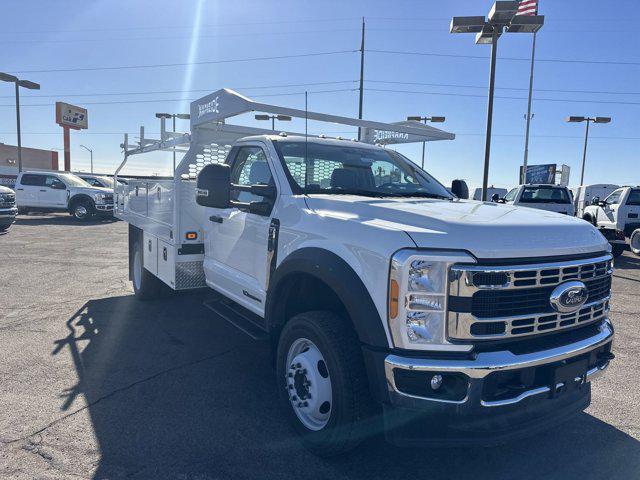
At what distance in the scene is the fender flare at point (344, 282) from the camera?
254 centimetres

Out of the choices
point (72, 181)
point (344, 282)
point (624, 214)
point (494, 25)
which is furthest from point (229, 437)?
point (72, 181)

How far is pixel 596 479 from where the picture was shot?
289cm

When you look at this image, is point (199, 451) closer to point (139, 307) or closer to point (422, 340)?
point (422, 340)

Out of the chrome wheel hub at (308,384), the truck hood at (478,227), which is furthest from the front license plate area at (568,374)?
the chrome wheel hub at (308,384)

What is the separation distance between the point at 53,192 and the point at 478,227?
21.1 meters

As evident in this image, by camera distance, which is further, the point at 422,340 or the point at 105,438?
the point at 105,438

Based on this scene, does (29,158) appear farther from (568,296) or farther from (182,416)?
(568,296)

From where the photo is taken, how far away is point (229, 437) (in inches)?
128

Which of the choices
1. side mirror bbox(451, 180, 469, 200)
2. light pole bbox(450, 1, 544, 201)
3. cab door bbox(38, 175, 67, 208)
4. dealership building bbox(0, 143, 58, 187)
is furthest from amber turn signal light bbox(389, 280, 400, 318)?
dealership building bbox(0, 143, 58, 187)

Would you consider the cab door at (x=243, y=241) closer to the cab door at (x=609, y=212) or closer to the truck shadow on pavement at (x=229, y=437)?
the truck shadow on pavement at (x=229, y=437)

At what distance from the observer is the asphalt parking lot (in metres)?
2.94

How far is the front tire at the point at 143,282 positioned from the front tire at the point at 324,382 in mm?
3775

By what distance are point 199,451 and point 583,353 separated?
2367 millimetres

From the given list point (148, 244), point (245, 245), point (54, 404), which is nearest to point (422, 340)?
point (245, 245)
